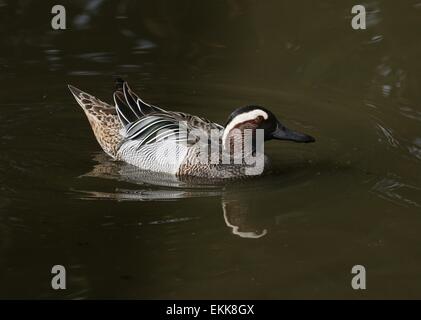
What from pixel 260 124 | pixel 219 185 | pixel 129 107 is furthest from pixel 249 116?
pixel 129 107

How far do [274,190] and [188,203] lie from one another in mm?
720

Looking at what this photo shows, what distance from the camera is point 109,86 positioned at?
10227mm

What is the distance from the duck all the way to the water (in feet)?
0.61

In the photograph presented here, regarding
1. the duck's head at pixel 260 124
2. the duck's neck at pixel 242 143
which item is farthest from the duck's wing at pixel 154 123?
the duck's head at pixel 260 124

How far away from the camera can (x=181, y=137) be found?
28.0ft

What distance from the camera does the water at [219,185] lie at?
6457mm

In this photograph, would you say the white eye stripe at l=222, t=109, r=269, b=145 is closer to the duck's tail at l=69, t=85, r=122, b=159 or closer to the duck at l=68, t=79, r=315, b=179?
the duck at l=68, t=79, r=315, b=179

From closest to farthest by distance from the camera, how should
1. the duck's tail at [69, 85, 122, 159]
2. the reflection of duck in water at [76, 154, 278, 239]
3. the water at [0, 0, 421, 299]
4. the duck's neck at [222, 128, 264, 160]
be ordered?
the water at [0, 0, 421, 299]
the reflection of duck in water at [76, 154, 278, 239]
the duck's neck at [222, 128, 264, 160]
the duck's tail at [69, 85, 122, 159]

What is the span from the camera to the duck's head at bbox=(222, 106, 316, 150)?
319 inches

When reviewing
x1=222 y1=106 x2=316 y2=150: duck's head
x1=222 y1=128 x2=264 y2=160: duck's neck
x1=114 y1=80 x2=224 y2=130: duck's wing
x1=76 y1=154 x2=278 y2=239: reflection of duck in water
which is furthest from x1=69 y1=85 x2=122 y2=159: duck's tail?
x1=222 y1=106 x2=316 y2=150: duck's head

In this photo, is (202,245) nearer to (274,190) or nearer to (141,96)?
(274,190)

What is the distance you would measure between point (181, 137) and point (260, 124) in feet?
2.46

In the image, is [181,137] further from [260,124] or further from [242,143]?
[260,124]

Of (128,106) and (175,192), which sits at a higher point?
(128,106)
